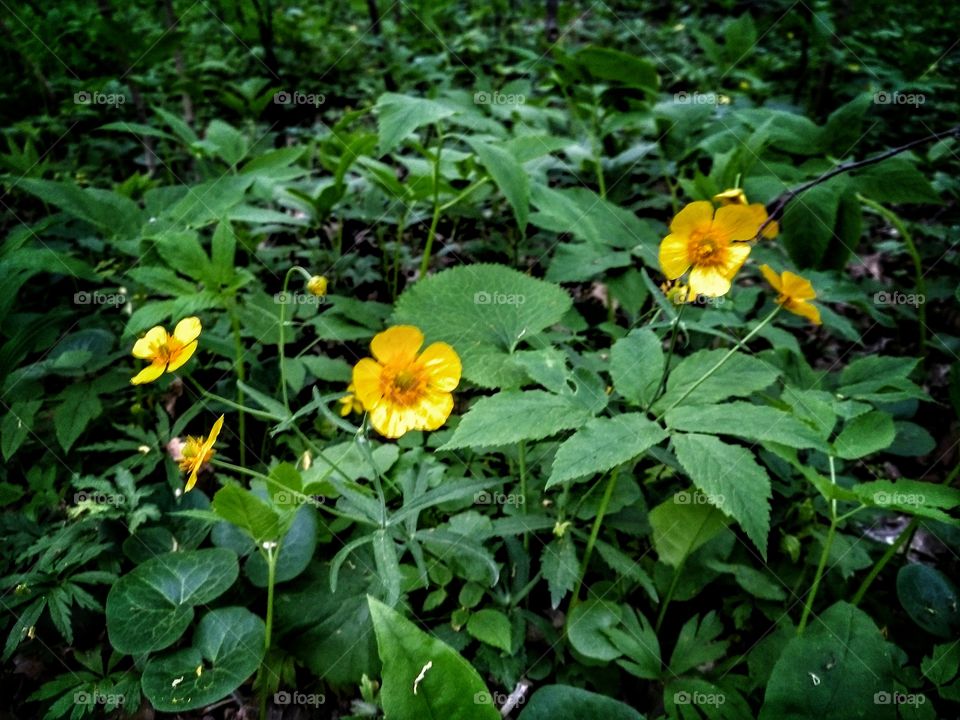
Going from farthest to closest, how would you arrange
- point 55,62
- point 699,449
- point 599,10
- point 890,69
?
1. point 599,10
2. point 55,62
3. point 890,69
4. point 699,449

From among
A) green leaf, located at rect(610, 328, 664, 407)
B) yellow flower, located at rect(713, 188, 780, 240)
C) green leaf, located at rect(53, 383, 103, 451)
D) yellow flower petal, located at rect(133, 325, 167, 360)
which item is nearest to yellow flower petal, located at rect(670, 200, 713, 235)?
yellow flower, located at rect(713, 188, 780, 240)

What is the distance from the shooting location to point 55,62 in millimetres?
3488

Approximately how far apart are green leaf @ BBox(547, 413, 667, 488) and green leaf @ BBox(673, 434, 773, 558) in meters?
0.07

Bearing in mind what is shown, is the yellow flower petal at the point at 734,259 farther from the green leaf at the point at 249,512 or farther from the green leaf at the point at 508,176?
the green leaf at the point at 249,512

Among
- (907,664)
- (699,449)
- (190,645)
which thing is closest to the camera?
(699,449)

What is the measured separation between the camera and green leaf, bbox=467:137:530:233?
167 centimetres

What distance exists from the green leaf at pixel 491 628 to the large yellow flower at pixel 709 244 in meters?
0.84

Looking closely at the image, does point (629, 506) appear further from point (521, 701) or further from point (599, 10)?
point (599, 10)

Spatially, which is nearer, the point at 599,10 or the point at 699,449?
the point at 699,449

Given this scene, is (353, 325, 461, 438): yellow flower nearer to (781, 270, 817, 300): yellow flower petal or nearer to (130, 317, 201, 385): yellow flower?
(130, 317, 201, 385): yellow flower

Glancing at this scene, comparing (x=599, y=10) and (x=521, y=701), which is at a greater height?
(x=599, y=10)

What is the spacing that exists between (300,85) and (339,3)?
2.08 m

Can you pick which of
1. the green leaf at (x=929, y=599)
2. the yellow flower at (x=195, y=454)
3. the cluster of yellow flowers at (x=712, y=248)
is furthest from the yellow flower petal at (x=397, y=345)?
the green leaf at (x=929, y=599)

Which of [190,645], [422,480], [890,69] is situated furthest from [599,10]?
[190,645]
